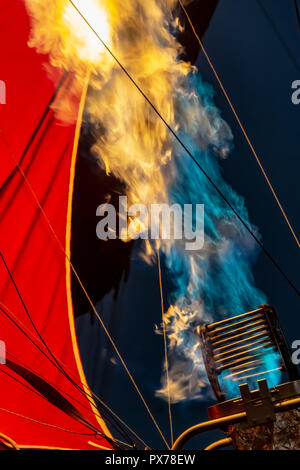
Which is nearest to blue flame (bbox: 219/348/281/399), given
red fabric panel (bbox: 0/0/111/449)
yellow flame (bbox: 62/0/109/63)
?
red fabric panel (bbox: 0/0/111/449)

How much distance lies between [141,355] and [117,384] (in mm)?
786

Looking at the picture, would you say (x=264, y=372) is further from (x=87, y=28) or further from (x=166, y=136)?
(x=87, y=28)

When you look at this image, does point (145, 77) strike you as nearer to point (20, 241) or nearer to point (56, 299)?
point (20, 241)

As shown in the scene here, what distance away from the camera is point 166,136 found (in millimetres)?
8977

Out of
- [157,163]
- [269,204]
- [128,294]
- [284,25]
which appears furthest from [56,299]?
[284,25]

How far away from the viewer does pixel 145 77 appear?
851 cm

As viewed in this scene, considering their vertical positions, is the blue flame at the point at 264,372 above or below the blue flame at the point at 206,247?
below

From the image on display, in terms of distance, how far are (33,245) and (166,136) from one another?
126 inches

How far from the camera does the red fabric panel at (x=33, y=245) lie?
7.47 metres

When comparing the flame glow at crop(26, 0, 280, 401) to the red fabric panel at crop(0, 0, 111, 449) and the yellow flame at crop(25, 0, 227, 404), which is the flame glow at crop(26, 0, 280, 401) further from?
the red fabric panel at crop(0, 0, 111, 449)

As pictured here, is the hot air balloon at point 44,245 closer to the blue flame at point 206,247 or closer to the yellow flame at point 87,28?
the yellow flame at point 87,28

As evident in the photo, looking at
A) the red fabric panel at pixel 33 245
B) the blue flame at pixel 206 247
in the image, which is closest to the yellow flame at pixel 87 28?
the red fabric panel at pixel 33 245

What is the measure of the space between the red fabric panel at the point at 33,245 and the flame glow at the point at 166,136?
55 centimetres

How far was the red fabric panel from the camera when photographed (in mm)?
7473
